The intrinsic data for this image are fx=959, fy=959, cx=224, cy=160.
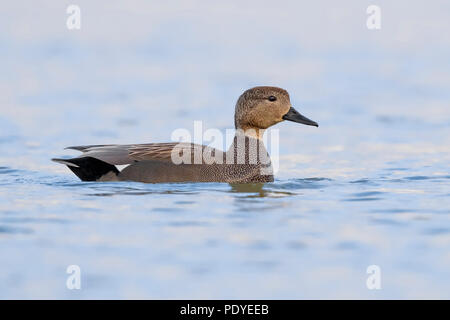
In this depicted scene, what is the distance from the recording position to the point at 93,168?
10336mm

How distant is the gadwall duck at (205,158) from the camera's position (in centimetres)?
1014

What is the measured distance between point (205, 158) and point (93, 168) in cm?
121

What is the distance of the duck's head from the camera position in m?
10.6

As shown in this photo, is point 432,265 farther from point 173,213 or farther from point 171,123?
point 171,123

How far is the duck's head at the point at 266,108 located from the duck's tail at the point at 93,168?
5.24ft

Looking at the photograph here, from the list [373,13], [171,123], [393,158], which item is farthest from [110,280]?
[373,13]

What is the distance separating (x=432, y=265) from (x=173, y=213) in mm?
2570
